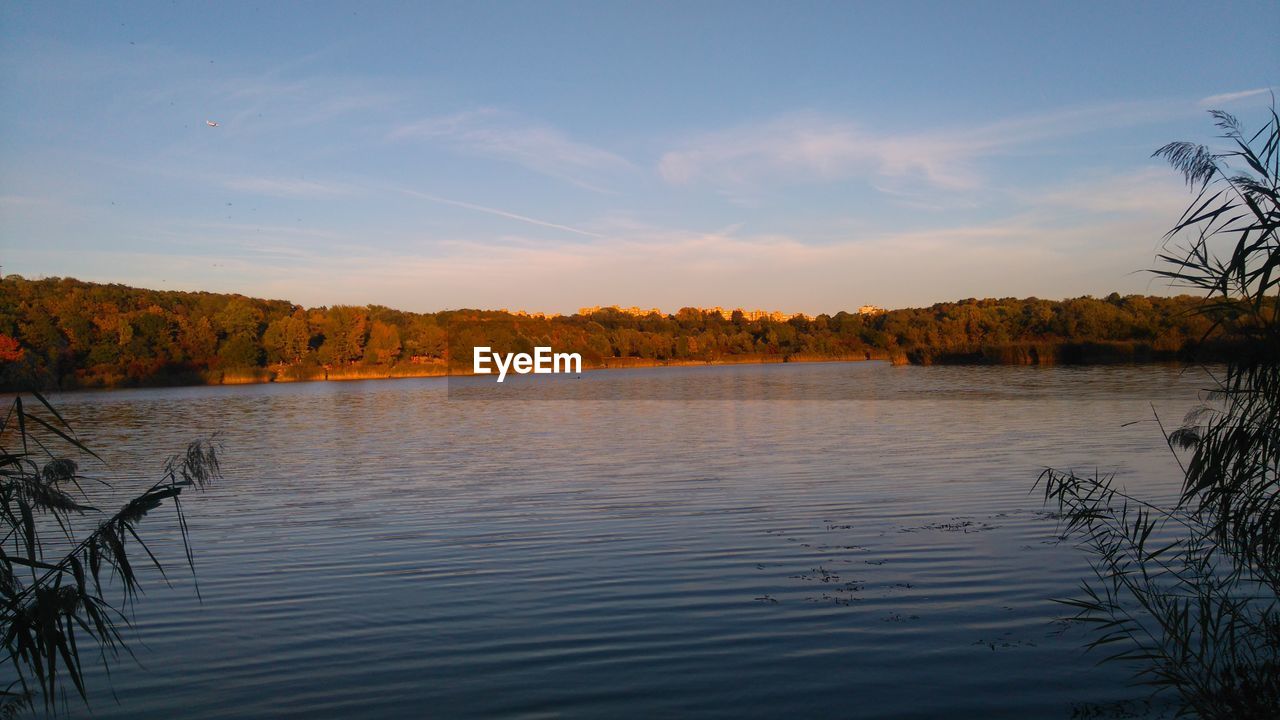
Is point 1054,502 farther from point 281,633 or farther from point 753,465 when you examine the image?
point 281,633

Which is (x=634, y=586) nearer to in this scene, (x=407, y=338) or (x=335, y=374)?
(x=335, y=374)

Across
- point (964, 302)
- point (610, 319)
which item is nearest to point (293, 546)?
point (964, 302)

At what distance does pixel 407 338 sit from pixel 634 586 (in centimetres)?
9486

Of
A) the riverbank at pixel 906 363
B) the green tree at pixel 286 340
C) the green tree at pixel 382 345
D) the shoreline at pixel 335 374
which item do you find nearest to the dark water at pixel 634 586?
the riverbank at pixel 906 363

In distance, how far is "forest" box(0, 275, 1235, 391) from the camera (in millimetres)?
67438

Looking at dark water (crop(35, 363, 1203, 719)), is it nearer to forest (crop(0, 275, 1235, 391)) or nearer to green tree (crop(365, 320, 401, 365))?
forest (crop(0, 275, 1235, 391))

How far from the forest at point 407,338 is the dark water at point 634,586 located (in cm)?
3652

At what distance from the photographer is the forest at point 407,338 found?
221 ft

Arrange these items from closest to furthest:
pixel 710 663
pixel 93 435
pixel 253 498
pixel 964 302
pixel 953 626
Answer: pixel 710 663 → pixel 953 626 → pixel 253 498 → pixel 93 435 → pixel 964 302

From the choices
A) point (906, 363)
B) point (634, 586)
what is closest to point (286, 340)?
point (906, 363)

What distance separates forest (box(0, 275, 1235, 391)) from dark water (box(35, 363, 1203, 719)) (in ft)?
120

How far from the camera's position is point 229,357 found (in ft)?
268

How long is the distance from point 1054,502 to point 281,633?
396 inches

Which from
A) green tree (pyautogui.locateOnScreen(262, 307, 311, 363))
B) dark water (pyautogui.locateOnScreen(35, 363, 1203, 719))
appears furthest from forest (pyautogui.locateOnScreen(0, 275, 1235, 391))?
dark water (pyautogui.locateOnScreen(35, 363, 1203, 719))
